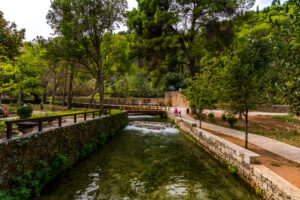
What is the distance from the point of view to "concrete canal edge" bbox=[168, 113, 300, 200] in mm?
4273

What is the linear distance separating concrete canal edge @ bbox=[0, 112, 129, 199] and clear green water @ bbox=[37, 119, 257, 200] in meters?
0.46

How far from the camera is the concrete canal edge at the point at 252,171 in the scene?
427cm

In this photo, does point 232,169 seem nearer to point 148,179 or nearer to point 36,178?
point 148,179

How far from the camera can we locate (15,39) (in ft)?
24.2

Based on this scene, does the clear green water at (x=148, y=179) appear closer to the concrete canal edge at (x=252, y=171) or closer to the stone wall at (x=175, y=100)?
the concrete canal edge at (x=252, y=171)

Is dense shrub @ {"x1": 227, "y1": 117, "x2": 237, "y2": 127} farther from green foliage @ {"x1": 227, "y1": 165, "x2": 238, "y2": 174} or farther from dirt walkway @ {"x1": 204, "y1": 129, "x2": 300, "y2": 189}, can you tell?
green foliage @ {"x1": 227, "y1": 165, "x2": 238, "y2": 174}

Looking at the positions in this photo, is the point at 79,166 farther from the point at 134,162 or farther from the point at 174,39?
the point at 174,39

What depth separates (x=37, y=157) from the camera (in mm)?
5785

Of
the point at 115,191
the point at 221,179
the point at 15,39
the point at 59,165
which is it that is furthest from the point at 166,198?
the point at 15,39

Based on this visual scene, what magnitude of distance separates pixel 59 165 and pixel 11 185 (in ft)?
7.21

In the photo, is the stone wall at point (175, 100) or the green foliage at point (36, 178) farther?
the stone wall at point (175, 100)

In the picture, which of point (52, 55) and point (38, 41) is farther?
point (52, 55)

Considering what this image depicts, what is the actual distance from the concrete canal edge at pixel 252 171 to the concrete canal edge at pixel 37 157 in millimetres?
6987

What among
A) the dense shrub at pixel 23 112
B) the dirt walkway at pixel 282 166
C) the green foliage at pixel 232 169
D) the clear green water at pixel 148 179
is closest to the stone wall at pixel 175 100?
the clear green water at pixel 148 179
